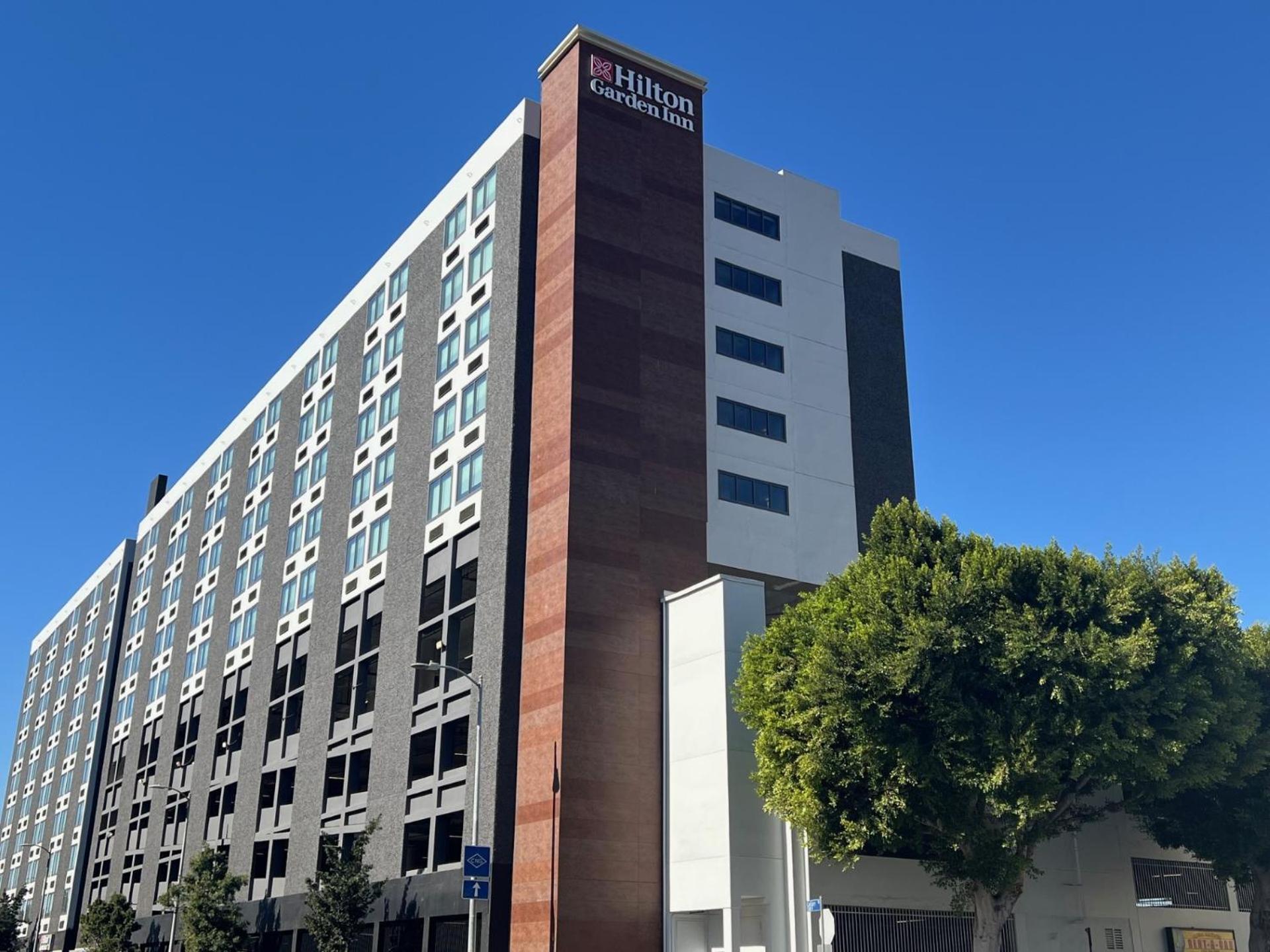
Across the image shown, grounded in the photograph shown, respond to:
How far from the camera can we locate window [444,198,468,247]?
5775 centimetres

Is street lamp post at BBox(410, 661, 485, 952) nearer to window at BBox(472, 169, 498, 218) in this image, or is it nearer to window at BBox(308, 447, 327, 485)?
window at BBox(472, 169, 498, 218)

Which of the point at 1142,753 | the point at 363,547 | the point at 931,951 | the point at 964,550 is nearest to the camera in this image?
the point at 1142,753

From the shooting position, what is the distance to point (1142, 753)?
35.3 m

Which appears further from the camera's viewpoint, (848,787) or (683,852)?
(683,852)

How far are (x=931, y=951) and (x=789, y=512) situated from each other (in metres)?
17.7

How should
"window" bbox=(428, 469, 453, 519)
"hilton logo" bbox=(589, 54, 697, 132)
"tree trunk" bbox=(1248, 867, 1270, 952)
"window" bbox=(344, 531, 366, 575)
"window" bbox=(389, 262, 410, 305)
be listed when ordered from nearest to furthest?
"tree trunk" bbox=(1248, 867, 1270, 952) < "hilton logo" bbox=(589, 54, 697, 132) < "window" bbox=(428, 469, 453, 519) < "window" bbox=(344, 531, 366, 575) < "window" bbox=(389, 262, 410, 305)

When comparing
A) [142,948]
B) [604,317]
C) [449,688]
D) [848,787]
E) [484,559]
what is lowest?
[142,948]

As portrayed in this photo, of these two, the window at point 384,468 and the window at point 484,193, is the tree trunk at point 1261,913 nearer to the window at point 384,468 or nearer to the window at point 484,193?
the window at point 384,468

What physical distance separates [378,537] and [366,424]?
23.7 ft

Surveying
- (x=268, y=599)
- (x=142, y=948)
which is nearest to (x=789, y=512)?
(x=268, y=599)

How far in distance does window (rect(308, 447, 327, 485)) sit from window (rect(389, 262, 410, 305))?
9.64m

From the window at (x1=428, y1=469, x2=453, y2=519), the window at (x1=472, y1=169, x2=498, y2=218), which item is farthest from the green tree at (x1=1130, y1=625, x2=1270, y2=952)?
the window at (x1=472, y1=169, x2=498, y2=218)

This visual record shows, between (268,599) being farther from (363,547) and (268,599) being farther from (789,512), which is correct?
(789,512)

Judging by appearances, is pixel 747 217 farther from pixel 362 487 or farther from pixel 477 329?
pixel 362 487
